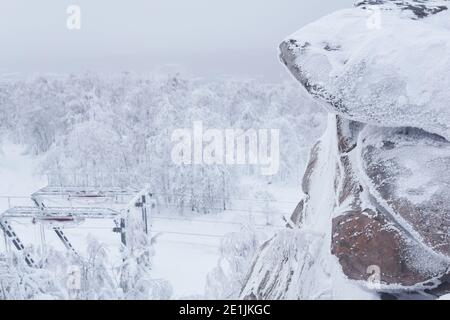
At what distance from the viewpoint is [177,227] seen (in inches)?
162

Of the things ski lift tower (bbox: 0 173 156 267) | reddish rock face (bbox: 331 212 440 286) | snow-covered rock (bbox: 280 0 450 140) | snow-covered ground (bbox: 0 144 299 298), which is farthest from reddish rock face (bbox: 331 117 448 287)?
ski lift tower (bbox: 0 173 156 267)

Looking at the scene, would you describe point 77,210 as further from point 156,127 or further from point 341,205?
point 156,127

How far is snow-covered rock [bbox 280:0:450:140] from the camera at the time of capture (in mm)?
1122

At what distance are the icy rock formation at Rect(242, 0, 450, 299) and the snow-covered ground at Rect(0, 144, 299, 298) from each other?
90cm

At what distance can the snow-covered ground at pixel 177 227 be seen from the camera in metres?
2.80

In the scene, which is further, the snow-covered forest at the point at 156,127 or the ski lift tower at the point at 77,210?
the snow-covered forest at the point at 156,127

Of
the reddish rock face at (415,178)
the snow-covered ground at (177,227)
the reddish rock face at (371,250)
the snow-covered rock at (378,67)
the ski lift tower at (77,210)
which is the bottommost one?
the snow-covered ground at (177,227)

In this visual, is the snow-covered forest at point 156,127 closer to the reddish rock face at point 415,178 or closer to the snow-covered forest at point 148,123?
the snow-covered forest at point 148,123

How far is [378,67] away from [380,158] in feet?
0.88
